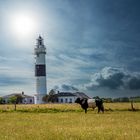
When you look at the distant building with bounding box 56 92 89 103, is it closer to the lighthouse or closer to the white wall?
the white wall

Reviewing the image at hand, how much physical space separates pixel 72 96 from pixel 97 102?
145m

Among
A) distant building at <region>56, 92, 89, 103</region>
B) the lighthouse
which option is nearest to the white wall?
distant building at <region>56, 92, 89, 103</region>

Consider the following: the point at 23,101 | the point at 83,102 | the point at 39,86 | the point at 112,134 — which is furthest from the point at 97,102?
the point at 23,101

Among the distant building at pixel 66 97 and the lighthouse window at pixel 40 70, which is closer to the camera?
the lighthouse window at pixel 40 70

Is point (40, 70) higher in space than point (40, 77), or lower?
higher

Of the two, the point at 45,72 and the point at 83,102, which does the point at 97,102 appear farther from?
the point at 45,72

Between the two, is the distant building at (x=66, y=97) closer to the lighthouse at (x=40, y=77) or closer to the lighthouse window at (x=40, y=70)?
the lighthouse at (x=40, y=77)

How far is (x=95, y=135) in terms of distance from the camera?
15422 mm

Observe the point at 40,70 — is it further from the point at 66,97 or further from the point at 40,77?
the point at 66,97

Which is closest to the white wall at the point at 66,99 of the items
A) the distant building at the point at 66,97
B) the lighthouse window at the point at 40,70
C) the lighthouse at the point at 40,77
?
the distant building at the point at 66,97

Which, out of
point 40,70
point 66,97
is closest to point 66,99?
point 66,97

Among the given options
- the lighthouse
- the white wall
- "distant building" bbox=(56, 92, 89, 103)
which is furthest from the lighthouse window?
the white wall

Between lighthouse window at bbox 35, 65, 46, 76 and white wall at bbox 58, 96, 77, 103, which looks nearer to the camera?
lighthouse window at bbox 35, 65, 46, 76

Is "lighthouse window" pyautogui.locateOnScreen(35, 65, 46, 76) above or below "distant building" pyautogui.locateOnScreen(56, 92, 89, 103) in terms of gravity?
above
